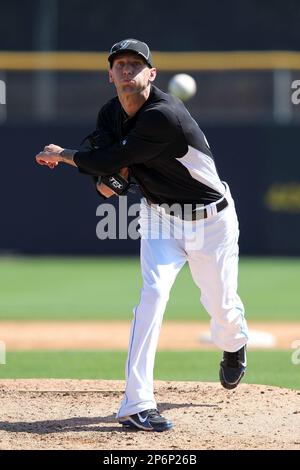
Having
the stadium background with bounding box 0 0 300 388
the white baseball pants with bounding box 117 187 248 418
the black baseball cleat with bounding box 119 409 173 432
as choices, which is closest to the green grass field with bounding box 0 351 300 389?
the white baseball pants with bounding box 117 187 248 418

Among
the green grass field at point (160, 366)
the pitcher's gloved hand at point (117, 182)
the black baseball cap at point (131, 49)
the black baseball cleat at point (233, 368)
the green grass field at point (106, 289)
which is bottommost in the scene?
the green grass field at point (106, 289)

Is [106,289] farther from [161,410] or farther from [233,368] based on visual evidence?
[161,410]

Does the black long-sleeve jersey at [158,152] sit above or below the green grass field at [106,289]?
above

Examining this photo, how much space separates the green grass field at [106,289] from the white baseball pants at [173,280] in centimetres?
503

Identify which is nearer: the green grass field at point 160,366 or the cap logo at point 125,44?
the cap logo at point 125,44

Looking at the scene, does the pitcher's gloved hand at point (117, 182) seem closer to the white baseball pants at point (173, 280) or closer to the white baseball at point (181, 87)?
the white baseball pants at point (173, 280)

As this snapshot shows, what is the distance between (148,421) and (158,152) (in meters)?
1.20

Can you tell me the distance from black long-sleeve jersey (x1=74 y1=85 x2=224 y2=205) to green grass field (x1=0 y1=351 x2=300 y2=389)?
1.78 m

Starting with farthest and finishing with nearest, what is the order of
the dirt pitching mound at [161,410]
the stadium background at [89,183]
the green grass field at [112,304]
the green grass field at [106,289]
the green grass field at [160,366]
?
1. the stadium background at [89,183]
2. the green grass field at [106,289]
3. the green grass field at [112,304]
4. the green grass field at [160,366]
5. the dirt pitching mound at [161,410]

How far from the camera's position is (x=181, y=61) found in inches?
640

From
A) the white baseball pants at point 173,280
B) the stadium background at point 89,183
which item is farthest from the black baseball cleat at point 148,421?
the stadium background at point 89,183

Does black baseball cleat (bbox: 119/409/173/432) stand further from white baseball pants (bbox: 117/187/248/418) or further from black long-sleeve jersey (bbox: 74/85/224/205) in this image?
black long-sleeve jersey (bbox: 74/85/224/205)

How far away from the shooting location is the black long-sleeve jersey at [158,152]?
465 cm

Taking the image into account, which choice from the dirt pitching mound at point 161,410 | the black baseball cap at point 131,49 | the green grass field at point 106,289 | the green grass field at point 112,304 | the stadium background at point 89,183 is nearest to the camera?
the dirt pitching mound at point 161,410
